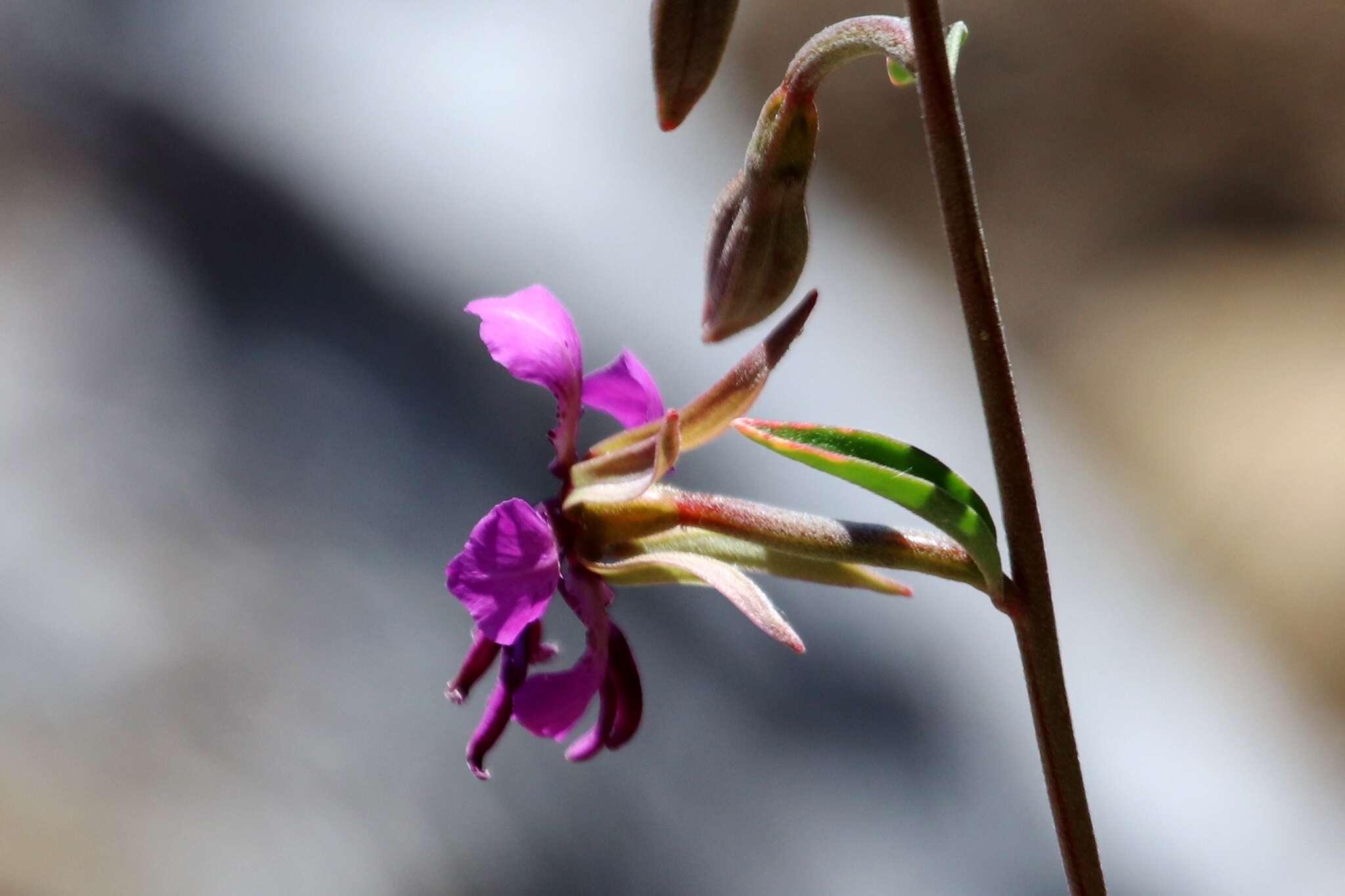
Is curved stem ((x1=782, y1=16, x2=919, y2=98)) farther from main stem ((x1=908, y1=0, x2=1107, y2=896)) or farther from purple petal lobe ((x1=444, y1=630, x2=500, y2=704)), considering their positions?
purple petal lobe ((x1=444, y1=630, x2=500, y2=704))

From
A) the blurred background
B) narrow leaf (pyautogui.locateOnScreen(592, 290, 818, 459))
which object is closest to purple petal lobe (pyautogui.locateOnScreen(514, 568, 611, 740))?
narrow leaf (pyautogui.locateOnScreen(592, 290, 818, 459))

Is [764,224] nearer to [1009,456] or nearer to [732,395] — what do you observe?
[732,395]

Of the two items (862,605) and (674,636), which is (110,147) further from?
(862,605)

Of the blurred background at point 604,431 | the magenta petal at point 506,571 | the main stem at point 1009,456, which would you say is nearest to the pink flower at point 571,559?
the magenta petal at point 506,571

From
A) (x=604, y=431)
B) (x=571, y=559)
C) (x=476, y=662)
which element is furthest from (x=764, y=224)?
(x=604, y=431)

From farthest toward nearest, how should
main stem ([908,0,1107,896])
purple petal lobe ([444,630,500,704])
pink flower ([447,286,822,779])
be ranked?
purple petal lobe ([444,630,500,704]) → pink flower ([447,286,822,779]) → main stem ([908,0,1107,896])
